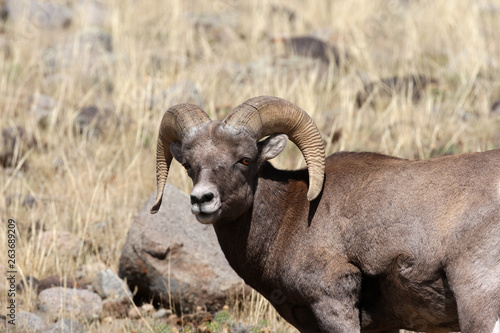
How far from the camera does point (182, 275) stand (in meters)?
8.48

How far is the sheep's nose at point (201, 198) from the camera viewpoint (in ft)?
19.4

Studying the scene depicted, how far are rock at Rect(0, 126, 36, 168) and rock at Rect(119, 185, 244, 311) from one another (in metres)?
4.27

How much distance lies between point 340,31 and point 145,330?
11.1m

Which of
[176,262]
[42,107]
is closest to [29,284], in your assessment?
[176,262]

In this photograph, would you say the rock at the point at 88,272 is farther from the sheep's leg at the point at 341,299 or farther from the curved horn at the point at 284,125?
the sheep's leg at the point at 341,299

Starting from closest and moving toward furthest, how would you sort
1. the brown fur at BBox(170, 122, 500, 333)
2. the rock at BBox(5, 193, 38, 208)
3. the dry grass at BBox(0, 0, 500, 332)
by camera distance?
the brown fur at BBox(170, 122, 500, 333) < the dry grass at BBox(0, 0, 500, 332) < the rock at BBox(5, 193, 38, 208)

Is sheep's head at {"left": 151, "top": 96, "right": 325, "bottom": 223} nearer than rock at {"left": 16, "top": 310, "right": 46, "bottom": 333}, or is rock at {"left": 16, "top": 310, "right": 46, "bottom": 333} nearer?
sheep's head at {"left": 151, "top": 96, "right": 325, "bottom": 223}

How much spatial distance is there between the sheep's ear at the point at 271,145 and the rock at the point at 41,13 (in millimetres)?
13305

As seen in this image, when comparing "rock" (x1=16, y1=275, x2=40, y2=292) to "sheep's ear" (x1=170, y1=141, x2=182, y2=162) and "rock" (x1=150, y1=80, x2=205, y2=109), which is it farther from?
"rock" (x1=150, y1=80, x2=205, y2=109)

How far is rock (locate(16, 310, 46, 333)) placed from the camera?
8.09 m

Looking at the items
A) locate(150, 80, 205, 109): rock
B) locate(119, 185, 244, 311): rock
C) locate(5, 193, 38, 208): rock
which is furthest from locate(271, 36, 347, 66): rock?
locate(119, 185, 244, 311): rock

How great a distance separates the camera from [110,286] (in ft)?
29.3

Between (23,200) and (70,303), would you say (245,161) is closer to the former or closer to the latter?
(70,303)

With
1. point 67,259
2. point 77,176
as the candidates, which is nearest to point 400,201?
point 67,259
